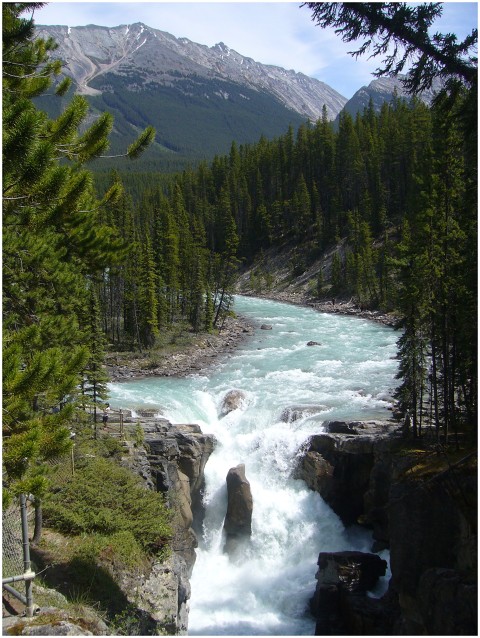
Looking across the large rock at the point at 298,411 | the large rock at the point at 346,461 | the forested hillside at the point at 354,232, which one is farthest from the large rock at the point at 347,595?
the large rock at the point at 298,411

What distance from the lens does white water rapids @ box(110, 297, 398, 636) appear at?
18.6 metres

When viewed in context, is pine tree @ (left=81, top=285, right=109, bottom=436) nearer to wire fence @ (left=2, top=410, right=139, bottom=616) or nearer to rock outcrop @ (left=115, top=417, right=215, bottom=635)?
wire fence @ (left=2, top=410, right=139, bottom=616)

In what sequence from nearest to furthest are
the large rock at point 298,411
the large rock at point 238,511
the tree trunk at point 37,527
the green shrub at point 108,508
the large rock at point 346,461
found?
the tree trunk at point 37,527 → the green shrub at point 108,508 → the large rock at point 346,461 → the large rock at point 238,511 → the large rock at point 298,411

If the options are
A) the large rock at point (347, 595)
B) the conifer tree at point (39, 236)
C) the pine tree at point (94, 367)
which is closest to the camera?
the conifer tree at point (39, 236)

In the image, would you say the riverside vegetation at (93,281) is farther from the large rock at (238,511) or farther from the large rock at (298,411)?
the large rock at (238,511)

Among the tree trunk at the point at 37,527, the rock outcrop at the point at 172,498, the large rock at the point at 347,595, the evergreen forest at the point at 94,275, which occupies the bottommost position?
the large rock at the point at 347,595

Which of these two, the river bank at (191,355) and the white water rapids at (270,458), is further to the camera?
the river bank at (191,355)

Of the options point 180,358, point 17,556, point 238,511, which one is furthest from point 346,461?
point 180,358

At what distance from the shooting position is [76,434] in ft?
60.2

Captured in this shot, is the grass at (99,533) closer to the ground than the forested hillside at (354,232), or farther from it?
closer to the ground

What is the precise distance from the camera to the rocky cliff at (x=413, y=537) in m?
12.8

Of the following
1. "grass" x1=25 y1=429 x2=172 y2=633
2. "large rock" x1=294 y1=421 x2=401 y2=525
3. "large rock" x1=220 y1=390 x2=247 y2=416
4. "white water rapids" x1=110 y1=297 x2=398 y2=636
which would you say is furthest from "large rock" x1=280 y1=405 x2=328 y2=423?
"grass" x1=25 y1=429 x2=172 y2=633

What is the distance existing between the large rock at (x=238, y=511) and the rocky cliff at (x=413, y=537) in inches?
157

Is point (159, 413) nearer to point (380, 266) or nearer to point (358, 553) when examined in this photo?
point (358, 553)
